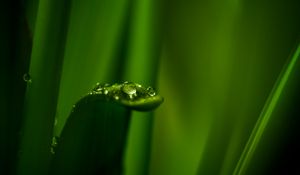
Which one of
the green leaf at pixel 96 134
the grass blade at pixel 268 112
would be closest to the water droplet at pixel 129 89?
the green leaf at pixel 96 134

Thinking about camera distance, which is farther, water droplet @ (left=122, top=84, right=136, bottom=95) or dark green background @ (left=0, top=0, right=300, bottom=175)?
dark green background @ (left=0, top=0, right=300, bottom=175)

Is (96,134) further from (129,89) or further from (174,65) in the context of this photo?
(174,65)

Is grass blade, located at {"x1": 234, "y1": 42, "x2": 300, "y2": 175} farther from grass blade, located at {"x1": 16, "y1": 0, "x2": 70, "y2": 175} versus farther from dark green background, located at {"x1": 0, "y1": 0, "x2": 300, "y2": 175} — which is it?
grass blade, located at {"x1": 16, "y1": 0, "x2": 70, "y2": 175}

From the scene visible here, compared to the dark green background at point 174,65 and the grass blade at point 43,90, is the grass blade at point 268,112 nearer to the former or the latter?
the dark green background at point 174,65

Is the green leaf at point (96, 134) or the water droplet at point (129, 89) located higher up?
the water droplet at point (129, 89)

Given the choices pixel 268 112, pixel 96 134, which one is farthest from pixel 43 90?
pixel 268 112

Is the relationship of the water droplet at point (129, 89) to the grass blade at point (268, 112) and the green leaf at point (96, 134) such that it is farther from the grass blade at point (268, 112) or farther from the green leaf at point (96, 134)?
the grass blade at point (268, 112)

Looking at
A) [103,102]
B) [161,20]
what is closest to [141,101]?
[103,102]

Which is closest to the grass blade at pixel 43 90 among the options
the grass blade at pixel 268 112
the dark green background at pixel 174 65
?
the dark green background at pixel 174 65

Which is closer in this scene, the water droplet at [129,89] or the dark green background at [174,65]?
the water droplet at [129,89]

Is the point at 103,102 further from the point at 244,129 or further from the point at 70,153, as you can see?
the point at 244,129

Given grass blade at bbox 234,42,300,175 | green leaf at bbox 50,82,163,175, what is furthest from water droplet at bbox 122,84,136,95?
grass blade at bbox 234,42,300,175
